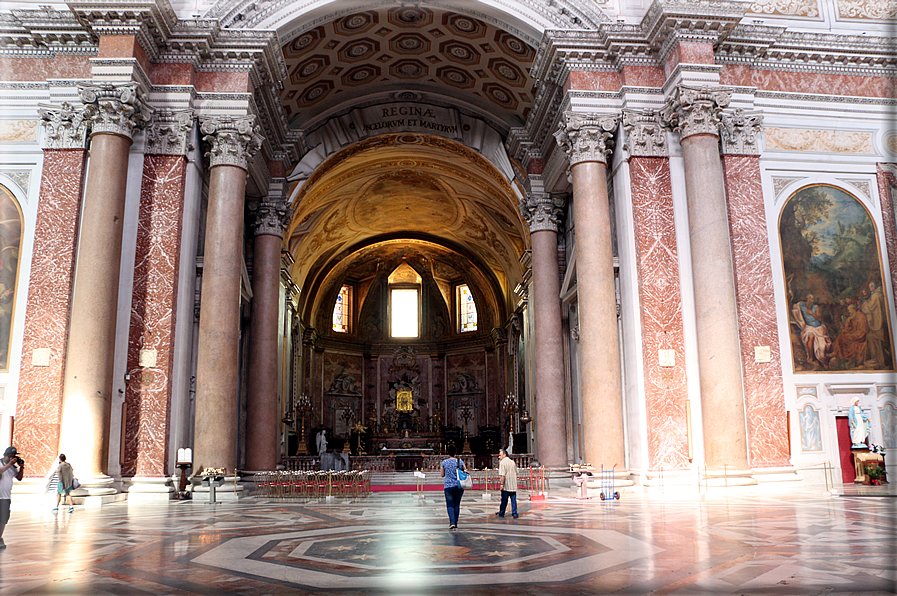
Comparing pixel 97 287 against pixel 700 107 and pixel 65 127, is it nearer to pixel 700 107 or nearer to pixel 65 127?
pixel 65 127

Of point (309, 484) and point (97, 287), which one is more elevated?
point (97, 287)

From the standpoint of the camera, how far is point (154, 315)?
14758 millimetres

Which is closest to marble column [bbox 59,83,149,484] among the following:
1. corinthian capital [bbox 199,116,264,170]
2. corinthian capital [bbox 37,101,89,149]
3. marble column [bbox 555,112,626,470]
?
corinthian capital [bbox 37,101,89,149]

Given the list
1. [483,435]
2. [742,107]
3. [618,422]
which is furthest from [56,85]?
[483,435]

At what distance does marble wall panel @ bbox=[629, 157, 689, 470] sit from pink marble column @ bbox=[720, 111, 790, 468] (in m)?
1.32

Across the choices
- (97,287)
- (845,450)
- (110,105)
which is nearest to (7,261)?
(97,287)

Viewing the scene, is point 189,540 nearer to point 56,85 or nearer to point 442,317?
point 56,85

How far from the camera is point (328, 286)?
36.5 metres

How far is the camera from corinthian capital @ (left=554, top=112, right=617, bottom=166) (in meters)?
15.9

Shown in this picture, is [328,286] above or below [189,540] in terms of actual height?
above

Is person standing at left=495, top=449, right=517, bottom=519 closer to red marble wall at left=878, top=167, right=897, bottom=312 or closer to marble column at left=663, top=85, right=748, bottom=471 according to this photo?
marble column at left=663, top=85, right=748, bottom=471

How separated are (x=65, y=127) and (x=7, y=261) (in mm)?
2971

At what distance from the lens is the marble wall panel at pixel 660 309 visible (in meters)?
14.4

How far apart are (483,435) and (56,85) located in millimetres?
24664
